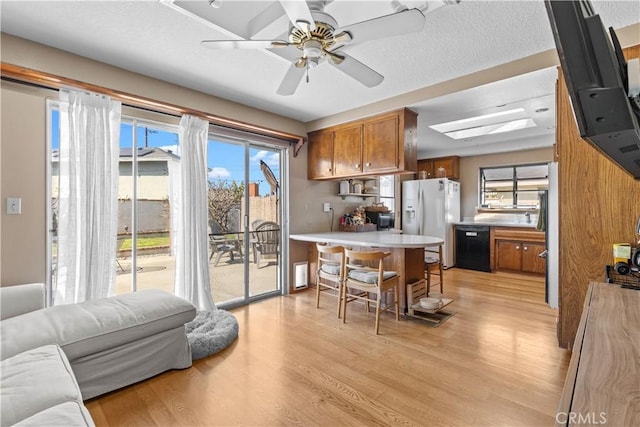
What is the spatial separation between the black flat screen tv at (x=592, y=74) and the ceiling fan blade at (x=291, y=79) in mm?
1705

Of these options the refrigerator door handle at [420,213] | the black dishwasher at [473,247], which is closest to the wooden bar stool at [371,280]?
the refrigerator door handle at [420,213]

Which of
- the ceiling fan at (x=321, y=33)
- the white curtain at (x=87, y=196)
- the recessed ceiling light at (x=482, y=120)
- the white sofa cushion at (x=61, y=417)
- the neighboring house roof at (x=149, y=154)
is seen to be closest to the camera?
the white sofa cushion at (x=61, y=417)

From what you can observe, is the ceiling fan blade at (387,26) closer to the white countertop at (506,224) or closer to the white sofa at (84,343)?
the white sofa at (84,343)

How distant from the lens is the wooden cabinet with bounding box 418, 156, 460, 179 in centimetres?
623

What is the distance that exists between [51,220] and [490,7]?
353 cm

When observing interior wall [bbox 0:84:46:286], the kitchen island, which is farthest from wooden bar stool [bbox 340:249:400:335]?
interior wall [bbox 0:84:46:286]

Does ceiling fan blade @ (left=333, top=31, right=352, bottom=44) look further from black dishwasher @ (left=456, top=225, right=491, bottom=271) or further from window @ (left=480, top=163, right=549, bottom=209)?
window @ (left=480, top=163, right=549, bottom=209)

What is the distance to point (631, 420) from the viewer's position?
0.61m

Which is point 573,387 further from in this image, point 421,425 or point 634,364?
point 421,425

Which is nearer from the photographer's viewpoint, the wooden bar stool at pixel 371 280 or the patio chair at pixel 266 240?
the wooden bar stool at pixel 371 280

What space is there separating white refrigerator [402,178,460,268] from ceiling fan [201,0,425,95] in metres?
4.19

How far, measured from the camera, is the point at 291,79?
2201 mm

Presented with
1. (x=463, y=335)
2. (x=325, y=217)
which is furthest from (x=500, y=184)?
(x=463, y=335)

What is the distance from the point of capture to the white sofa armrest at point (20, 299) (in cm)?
197
